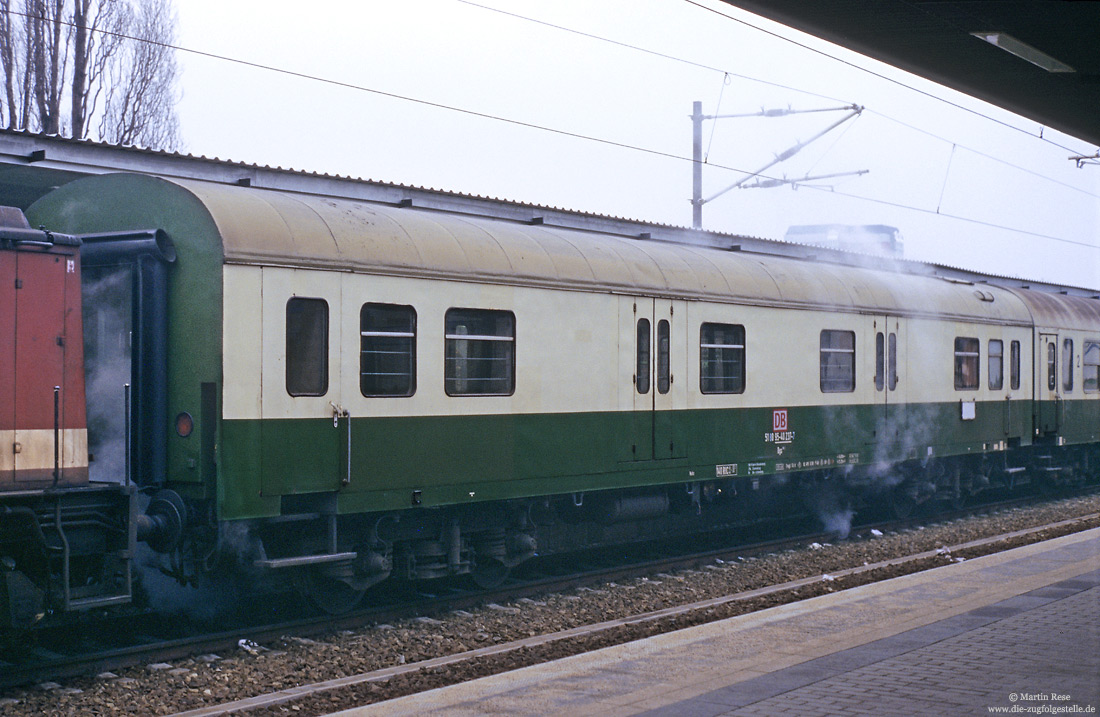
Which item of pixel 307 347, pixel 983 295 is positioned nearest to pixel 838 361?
pixel 983 295

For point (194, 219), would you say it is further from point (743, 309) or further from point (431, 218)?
point (743, 309)

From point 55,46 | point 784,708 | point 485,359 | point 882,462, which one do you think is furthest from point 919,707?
point 55,46

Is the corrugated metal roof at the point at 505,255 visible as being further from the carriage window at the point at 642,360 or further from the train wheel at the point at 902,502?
the train wheel at the point at 902,502

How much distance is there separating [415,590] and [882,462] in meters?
7.69

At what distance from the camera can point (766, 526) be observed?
56.5ft

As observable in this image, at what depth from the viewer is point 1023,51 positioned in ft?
25.8

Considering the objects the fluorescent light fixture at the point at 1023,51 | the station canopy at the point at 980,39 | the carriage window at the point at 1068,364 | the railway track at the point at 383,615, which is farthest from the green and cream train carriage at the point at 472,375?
the carriage window at the point at 1068,364

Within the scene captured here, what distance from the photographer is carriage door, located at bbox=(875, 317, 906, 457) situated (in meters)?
16.3

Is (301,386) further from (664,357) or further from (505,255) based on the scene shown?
(664,357)

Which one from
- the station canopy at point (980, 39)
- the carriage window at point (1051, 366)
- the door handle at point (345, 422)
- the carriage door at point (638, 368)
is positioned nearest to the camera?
the station canopy at point (980, 39)

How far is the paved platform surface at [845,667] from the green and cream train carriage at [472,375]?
3006 mm

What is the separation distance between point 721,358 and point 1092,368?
12.1 m

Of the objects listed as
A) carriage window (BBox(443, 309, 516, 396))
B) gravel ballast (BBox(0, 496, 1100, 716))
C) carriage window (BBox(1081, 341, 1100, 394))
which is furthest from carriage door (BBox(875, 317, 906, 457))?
carriage window (BBox(1081, 341, 1100, 394))

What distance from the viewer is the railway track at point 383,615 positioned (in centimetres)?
823
